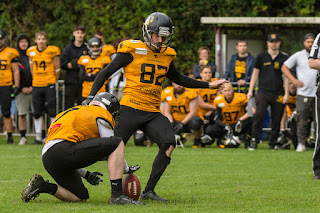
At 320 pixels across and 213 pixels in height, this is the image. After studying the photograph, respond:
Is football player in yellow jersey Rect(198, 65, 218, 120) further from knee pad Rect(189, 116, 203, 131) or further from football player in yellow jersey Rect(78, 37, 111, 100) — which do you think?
football player in yellow jersey Rect(78, 37, 111, 100)

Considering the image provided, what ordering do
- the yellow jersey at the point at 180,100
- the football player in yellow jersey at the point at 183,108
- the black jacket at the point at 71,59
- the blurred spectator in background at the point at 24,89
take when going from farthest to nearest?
1. the blurred spectator in background at the point at 24,89
2. the black jacket at the point at 71,59
3. the yellow jersey at the point at 180,100
4. the football player in yellow jersey at the point at 183,108

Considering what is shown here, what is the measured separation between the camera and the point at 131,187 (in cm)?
731

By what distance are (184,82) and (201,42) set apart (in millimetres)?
12686

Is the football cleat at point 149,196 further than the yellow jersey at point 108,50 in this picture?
No

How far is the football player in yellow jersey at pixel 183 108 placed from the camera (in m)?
14.7

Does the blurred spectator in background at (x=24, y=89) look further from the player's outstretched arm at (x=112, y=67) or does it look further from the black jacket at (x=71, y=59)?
the player's outstretched arm at (x=112, y=67)

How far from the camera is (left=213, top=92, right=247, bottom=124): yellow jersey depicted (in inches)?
585

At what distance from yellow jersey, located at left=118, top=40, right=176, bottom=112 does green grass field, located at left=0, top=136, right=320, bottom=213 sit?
106 cm

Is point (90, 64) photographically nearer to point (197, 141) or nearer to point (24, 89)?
point (24, 89)

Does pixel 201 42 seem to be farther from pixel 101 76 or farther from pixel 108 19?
pixel 101 76

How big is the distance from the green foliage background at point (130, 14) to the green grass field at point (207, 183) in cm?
723

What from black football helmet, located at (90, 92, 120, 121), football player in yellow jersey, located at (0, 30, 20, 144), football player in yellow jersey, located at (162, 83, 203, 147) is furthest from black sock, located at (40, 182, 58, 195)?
football player in yellow jersey, located at (0, 30, 20, 144)

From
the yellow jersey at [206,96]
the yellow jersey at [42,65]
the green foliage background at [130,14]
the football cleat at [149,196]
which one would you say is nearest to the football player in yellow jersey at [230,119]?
the yellow jersey at [206,96]

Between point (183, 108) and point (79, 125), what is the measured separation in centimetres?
817
